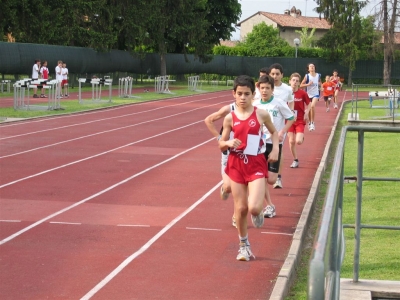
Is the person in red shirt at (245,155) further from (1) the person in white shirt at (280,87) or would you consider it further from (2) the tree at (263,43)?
(2) the tree at (263,43)

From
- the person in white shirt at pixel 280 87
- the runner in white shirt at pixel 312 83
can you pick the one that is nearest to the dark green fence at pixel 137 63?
the runner in white shirt at pixel 312 83

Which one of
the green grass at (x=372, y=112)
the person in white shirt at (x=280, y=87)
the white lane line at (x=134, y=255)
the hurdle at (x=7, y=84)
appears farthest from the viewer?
the hurdle at (x=7, y=84)

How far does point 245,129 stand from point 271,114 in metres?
2.57

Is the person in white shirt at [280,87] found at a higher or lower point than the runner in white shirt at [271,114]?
higher

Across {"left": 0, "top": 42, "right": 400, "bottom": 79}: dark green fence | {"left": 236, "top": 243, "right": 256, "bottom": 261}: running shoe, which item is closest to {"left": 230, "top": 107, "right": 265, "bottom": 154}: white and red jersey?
{"left": 236, "top": 243, "right": 256, "bottom": 261}: running shoe

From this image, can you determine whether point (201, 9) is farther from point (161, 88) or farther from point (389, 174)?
point (389, 174)

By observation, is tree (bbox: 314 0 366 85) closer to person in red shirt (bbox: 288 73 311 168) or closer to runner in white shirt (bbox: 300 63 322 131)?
runner in white shirt (bbox: 300 63 322 131)

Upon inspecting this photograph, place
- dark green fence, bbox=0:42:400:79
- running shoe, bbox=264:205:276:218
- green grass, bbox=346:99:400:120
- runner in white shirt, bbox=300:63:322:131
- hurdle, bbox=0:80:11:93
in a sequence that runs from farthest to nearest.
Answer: dark green fence, bbox=0:42:400:79
hurdle, bbox=0:80:11:93
green grass, bbox=346:99:400:120
runner in white shirt, bbox=300:63:322:131
running shoe, bbox=264:205:276:218

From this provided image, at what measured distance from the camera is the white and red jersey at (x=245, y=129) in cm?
813

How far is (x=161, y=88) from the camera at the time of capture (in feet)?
168

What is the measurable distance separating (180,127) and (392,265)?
1803 centimetres

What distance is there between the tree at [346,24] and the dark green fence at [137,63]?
7.93 feet

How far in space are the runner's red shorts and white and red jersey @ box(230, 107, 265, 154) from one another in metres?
0.07

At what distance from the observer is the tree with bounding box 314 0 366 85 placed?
→ 71188mm
